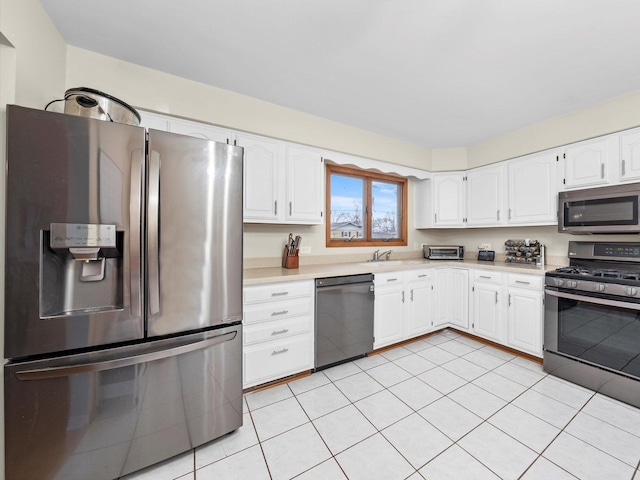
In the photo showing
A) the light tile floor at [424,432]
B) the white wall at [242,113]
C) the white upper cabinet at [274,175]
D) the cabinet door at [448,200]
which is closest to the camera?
the light tile floor at [424,432]

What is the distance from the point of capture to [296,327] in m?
2.20

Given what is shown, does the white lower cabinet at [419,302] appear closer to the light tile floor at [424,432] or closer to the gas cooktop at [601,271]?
the light tile floor at [424,432]

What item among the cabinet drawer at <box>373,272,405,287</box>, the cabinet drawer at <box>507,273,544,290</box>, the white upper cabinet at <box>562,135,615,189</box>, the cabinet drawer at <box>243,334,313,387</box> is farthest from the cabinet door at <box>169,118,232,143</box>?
the white upper cabinet at <box>562,135,615,189</box>

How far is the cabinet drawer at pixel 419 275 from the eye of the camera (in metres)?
2.91

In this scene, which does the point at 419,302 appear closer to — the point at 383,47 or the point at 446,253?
the point at 446,253

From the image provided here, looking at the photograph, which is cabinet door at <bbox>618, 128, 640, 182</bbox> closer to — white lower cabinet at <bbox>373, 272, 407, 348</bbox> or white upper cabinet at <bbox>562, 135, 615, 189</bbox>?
white upper cabinet at <bbox>562, 135, 615, 189</bbox>

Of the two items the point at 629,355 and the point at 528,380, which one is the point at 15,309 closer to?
the point at 528,380

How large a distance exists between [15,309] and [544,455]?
8.78 ft

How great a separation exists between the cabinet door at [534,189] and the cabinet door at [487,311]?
2.74ft

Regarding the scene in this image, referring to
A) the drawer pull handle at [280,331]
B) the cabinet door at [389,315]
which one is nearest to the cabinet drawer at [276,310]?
the drawer pull handle at [280,331]

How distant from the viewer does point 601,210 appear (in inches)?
93.6

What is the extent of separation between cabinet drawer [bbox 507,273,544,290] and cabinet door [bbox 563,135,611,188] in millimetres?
968

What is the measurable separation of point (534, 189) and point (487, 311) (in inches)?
54.6

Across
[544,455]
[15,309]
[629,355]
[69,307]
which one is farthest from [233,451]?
[629,355]
